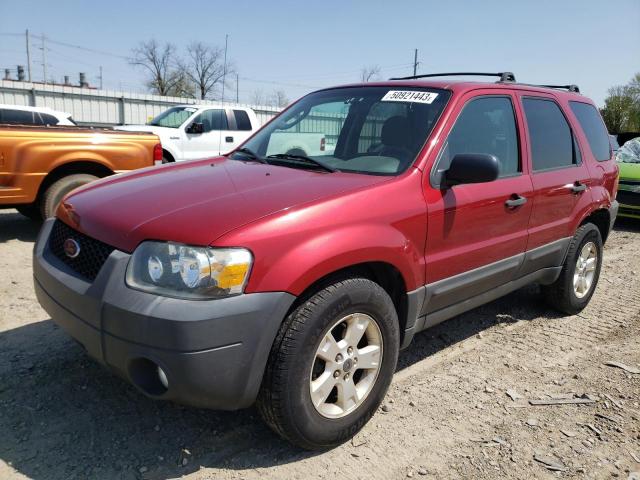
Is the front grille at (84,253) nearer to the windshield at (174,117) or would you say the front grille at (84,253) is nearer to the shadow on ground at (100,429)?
the shadow on ground at (100,429)

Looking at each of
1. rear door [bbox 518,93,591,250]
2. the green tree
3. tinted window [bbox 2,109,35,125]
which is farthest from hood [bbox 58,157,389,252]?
the green tree

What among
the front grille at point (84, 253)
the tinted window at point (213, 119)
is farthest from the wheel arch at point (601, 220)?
the tinted window at point (213, 119)

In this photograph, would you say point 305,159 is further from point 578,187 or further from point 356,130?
point 578,187

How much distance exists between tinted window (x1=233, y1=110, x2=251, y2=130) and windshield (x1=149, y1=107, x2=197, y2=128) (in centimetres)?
100

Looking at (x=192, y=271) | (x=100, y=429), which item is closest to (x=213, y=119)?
(x=100, y=429)

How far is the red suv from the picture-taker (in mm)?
2072

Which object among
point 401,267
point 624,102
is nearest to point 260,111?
point 401,267

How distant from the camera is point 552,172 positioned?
3.81 meters

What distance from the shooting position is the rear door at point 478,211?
290cm

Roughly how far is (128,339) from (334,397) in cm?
106

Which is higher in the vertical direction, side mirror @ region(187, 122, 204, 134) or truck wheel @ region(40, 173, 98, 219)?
side mirror @ region(187, 122, 204, 134)

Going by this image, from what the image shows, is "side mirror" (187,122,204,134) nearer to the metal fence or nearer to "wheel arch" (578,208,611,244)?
the metal fence

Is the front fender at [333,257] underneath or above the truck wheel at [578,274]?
above

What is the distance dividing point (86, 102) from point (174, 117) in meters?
9.03
